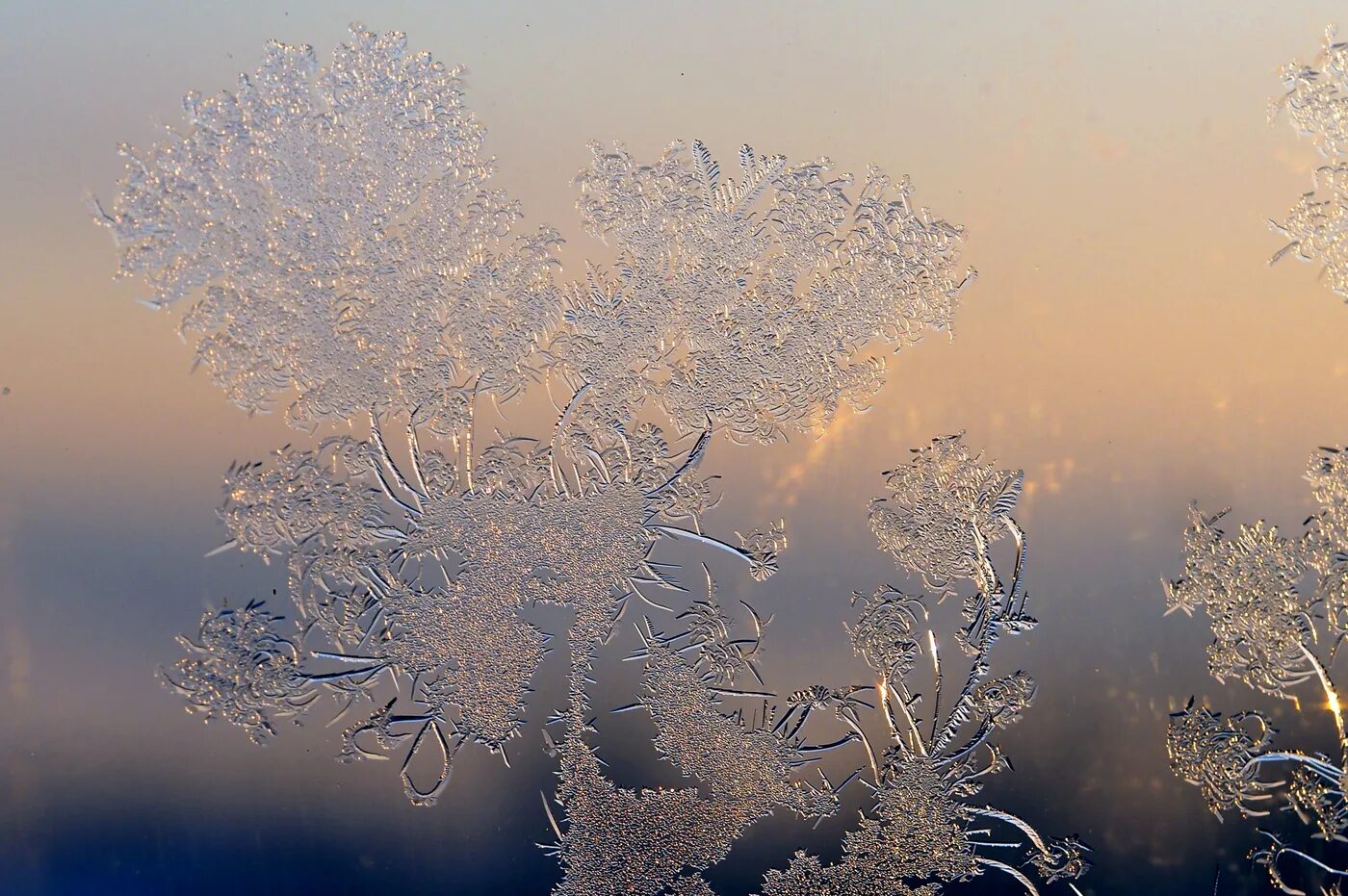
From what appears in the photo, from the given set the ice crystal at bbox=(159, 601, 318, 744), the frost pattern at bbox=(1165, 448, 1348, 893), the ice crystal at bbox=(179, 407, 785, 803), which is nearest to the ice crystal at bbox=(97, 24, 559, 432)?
the ice crystal at bbox=(179, 407, 785, 803)

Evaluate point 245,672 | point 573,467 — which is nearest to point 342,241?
point 573,467

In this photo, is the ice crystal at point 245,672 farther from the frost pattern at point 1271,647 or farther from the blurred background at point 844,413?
the frost pattern at point 1271,647

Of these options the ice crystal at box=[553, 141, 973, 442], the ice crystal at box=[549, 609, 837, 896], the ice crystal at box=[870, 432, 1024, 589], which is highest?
the ice crystal at box=[553, 141, 973, 442]

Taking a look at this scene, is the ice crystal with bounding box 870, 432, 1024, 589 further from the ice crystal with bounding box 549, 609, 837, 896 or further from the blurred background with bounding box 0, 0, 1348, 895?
the ice crystal with bounding box 549, 609, 837, 896

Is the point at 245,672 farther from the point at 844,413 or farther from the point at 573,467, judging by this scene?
the point at 844,413

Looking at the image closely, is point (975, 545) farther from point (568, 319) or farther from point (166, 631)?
point (166, 631)

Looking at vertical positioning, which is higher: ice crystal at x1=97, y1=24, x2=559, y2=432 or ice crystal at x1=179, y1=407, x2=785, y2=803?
ice crystal at x1=97, y1=24, x2=559, y2=432
